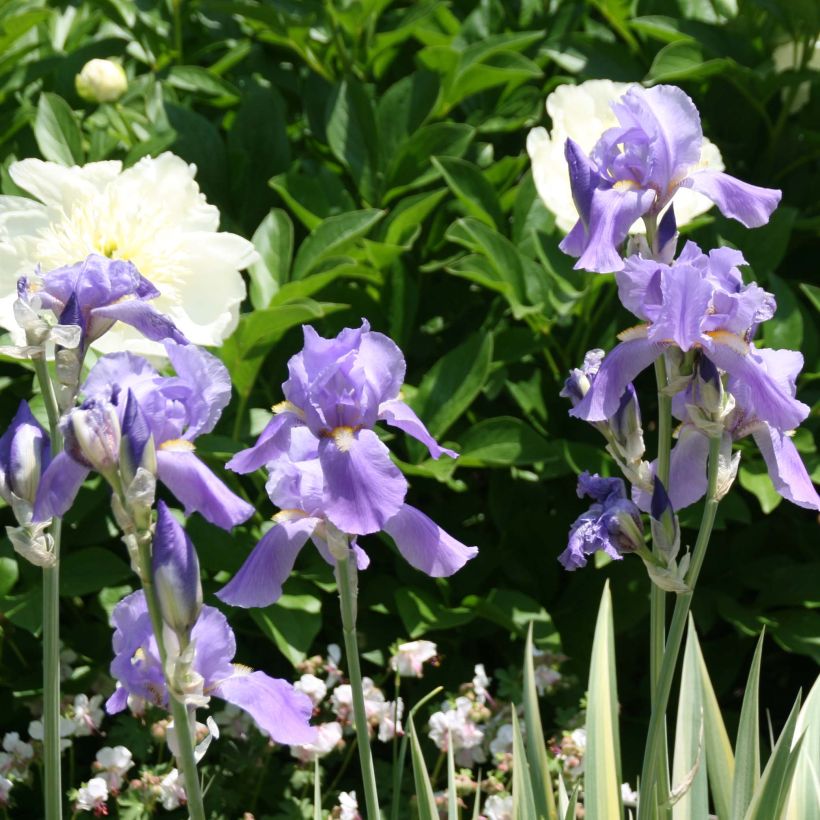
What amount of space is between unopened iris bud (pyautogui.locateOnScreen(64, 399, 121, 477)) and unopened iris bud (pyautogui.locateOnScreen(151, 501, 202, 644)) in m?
0.06

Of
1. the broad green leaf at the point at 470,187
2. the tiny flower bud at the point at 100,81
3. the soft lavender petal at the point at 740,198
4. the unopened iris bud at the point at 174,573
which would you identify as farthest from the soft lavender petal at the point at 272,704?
the tiny flower bud at the point at 100,81

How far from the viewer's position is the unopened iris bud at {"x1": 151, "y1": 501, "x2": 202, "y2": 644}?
3.20ft

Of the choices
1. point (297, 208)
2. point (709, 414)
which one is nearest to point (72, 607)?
point (297, 208)

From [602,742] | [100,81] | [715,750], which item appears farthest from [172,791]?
[100,81]

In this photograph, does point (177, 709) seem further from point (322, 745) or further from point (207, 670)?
point (322, 745)

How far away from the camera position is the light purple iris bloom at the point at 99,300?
1.15 metres

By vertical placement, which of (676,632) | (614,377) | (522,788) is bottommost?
(522,788)

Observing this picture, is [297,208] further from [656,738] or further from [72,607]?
[656,738]

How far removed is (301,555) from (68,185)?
76 centimetres

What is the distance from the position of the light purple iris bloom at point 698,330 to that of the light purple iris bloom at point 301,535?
181 millimetres

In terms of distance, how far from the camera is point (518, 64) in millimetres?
2393

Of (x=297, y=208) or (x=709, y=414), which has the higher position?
(x=709, y=414)

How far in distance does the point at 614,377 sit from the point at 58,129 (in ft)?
4.63

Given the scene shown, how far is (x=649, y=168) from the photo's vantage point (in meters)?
1.26
